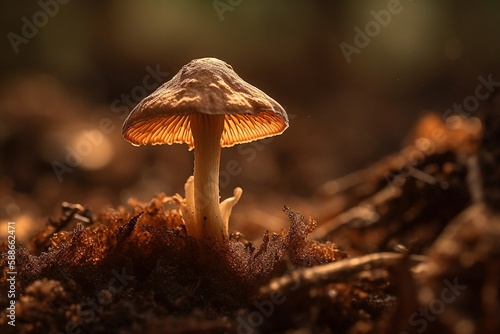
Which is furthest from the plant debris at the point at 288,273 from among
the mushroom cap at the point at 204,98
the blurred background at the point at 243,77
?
the blurred background at the point at 243,77

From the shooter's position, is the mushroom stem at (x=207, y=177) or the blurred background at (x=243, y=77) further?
the blurred background at (x=243, y=77)

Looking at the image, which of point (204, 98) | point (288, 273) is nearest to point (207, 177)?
point (204, 98)

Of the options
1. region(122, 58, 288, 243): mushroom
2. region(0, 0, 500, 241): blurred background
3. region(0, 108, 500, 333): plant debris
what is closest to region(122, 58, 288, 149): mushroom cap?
region(122, 58, 288, 243): mushroom

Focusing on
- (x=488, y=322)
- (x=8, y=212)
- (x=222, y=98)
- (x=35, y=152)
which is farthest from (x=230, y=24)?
(x=488, y=322)

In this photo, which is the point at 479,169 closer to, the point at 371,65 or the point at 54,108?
the point at 54,108

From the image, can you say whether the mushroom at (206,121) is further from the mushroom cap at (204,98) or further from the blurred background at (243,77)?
the blurred background at (243,77)

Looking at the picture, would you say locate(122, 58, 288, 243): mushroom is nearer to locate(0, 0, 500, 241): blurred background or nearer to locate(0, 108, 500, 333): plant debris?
locate(0, 108, 500, 333): plant debris

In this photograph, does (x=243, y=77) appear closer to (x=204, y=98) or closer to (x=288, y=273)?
(x=204, y=98)
